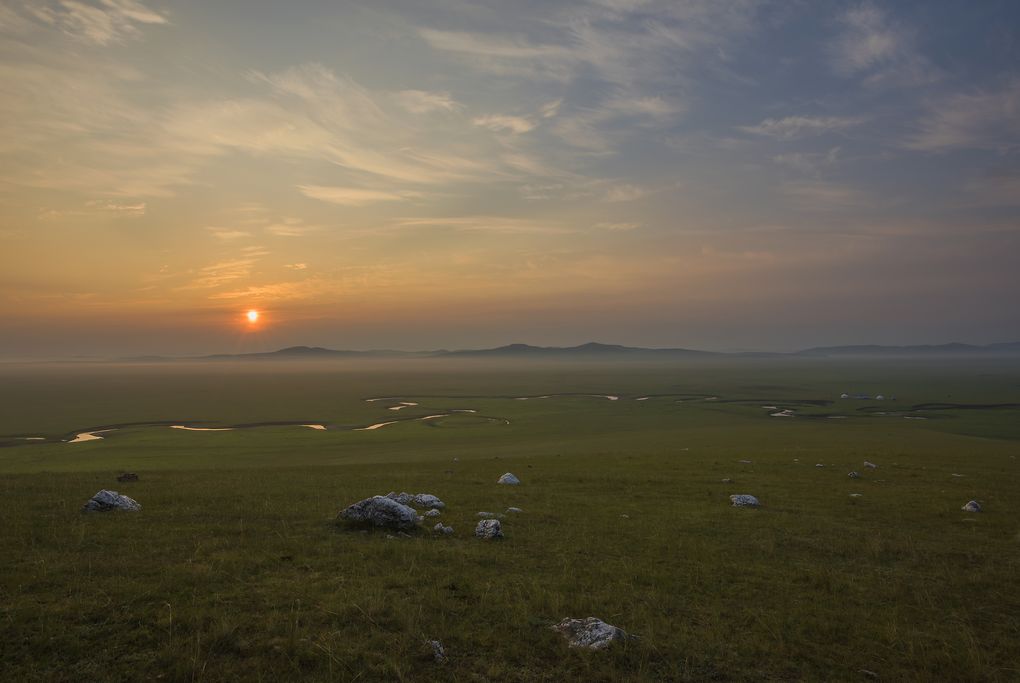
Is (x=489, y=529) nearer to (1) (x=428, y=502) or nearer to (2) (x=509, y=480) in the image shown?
(1) (x=428, y=502)

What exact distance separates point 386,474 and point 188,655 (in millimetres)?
24741

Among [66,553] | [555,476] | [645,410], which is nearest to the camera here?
[66,553]

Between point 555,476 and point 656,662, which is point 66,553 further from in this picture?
point 555,476

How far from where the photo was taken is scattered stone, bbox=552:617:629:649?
921 cm

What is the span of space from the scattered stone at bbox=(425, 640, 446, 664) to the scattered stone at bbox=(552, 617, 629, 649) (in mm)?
2261

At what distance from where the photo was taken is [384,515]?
16188mm

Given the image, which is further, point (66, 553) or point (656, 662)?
point (66, 553)

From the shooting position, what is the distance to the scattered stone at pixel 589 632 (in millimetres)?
9211

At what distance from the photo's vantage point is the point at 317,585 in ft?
36.1

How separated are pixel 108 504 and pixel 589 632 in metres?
17.0

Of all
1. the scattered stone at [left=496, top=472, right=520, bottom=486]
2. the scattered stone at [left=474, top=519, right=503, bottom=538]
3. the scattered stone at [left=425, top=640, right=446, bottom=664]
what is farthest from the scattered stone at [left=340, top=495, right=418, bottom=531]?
the scattered stone at [left=496, top=472, right=520, bottom=486]

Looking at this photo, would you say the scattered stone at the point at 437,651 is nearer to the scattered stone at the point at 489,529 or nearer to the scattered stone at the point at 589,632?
the scattered stone at the point at 589,632

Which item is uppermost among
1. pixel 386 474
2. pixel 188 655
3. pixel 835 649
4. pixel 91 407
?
pixel 188 655

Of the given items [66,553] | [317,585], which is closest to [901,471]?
[317,585]
